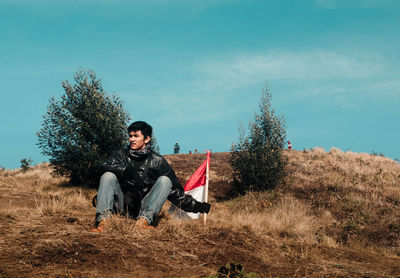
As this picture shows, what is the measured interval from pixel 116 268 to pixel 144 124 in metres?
2.74

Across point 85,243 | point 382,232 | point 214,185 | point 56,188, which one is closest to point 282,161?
point 214,185

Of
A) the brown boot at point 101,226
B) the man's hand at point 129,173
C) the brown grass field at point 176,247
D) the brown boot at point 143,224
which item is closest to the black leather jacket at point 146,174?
the man's hand at point 129,173

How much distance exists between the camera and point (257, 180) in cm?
1697

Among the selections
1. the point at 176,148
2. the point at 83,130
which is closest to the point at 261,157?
the point at 83,130

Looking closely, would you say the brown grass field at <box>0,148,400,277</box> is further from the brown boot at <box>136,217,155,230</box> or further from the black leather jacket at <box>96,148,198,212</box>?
the black leather jacket at <box>96,148,198,212</box>

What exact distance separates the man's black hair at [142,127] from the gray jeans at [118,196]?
0.86 metres

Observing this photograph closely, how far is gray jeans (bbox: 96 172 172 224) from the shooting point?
5.48 meters

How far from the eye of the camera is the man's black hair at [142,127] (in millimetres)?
5934

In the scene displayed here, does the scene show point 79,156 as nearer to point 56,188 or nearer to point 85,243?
point 56,188

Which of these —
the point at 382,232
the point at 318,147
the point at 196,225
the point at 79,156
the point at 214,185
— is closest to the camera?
the point at 196,225

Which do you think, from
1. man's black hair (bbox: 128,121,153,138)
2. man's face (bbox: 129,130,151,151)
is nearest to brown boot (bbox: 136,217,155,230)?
man's face (bbox: 129,130,151,151)

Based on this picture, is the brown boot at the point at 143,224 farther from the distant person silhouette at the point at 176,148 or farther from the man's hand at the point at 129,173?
the distant person silhouette at the point at 176,148

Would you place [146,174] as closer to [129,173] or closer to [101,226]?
[129,173]

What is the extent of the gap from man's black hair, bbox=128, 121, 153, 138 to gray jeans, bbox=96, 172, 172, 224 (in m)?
0.86
